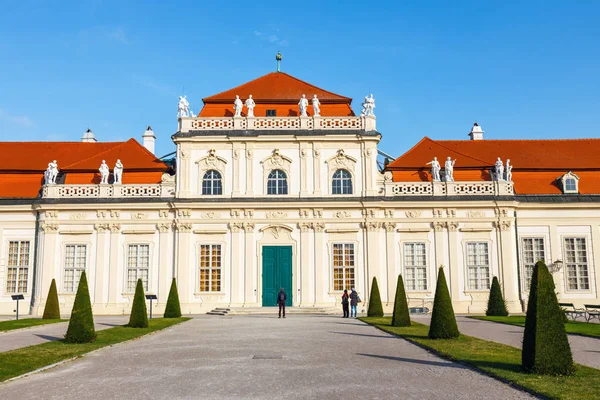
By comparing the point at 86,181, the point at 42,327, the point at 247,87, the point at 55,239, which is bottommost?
the point at 42,327

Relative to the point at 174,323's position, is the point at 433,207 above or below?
above

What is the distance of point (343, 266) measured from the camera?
31672 mm

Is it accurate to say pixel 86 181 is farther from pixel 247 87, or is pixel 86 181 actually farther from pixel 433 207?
pixel 433 207

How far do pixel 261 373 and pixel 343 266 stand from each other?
20961mm

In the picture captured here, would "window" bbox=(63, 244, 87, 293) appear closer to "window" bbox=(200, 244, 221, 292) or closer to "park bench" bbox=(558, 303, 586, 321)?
"window" bbox=(200, 244, 221, 292)

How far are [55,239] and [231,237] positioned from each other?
9012 millimetres

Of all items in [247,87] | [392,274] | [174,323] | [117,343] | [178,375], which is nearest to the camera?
[178,375]

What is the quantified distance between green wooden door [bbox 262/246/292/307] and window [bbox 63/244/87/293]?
929 cm

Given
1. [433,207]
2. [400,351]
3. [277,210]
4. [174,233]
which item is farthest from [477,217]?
[400,351]

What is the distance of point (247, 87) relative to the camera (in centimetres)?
3512

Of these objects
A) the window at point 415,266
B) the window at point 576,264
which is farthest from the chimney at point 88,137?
the window at point 576,264

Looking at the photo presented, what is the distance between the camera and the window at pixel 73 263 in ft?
104

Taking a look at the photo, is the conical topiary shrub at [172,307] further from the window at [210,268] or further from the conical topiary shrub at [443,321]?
the conical topiary shrub at [443,321]

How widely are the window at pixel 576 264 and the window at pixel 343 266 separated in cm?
1117
